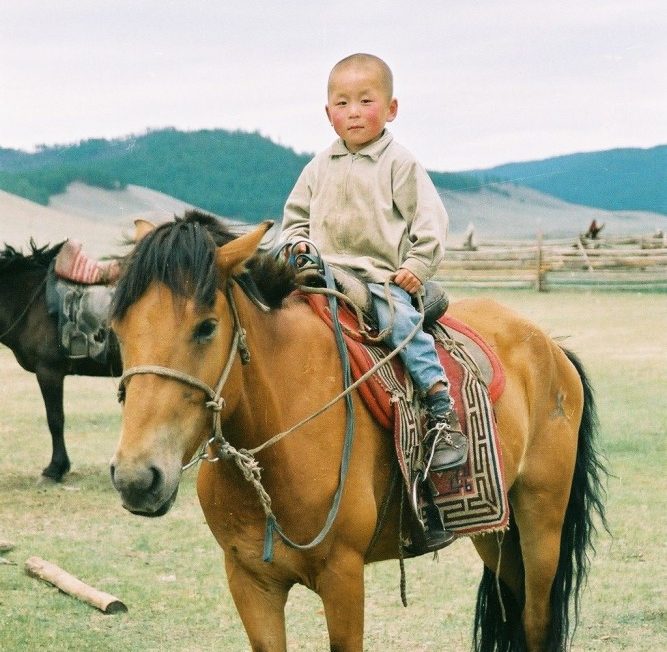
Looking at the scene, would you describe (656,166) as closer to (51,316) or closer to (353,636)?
(51,316)

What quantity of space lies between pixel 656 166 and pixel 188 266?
24.8m

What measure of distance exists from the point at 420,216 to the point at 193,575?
337cm

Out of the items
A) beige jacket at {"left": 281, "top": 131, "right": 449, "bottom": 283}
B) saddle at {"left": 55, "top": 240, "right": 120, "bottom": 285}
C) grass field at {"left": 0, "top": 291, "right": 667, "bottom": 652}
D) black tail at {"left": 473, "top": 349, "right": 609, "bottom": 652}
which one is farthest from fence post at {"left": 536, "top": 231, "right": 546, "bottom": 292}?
beige jacket at {"left": 281, "top": 131, "right": 449, "bottom": 283}

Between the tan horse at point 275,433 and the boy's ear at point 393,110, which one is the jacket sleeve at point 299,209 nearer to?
the boy's ear at point 393,110

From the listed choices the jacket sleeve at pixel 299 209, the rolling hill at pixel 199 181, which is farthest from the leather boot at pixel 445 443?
the rolling hill at pixel 199 181

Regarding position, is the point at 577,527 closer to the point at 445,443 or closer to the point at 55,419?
the point at 445,443

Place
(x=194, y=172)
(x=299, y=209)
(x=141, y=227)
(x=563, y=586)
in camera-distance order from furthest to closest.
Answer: (x=194, y=172)
(x=563, y=586)
(x=299, y=209)
(x=141, y=227)

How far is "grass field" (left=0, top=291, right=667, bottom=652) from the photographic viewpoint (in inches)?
197

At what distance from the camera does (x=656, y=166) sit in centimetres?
2555

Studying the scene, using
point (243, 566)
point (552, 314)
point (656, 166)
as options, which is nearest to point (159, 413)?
point (243, 566)

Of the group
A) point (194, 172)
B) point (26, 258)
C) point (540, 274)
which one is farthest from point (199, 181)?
point (26, 258)

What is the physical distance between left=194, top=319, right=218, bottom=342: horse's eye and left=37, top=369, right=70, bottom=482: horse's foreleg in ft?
20.5

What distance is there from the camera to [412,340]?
3416mm

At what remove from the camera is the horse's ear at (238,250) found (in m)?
2.70
